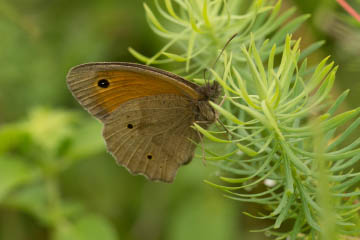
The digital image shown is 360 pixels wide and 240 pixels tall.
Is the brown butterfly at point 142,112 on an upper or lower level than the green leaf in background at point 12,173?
upper

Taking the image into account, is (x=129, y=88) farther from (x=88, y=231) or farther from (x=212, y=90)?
(x=88, y=231)

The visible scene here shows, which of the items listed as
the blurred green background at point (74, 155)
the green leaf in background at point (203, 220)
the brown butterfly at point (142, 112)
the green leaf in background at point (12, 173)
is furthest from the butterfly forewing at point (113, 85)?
the green leaf in background at point (203, 220)

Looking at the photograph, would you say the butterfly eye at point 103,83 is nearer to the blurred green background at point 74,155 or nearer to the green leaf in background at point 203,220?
the blurred green background at point 74,155

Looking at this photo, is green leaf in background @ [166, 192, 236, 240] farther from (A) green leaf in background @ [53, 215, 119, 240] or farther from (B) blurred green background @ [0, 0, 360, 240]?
(A) green leaf in background @ [53, 215, 119, 240]

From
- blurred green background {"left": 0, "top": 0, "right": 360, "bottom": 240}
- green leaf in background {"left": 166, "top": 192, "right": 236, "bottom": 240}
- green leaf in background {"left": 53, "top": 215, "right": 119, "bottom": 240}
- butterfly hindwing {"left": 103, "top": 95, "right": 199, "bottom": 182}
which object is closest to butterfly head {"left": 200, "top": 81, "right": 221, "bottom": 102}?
butterfly hindwing {"left": 103, "top": 95, "right": 199, "bottom": 182}

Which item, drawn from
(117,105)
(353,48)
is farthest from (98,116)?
(353,48)

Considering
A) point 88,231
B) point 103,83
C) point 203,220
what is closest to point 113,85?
point 103,83
